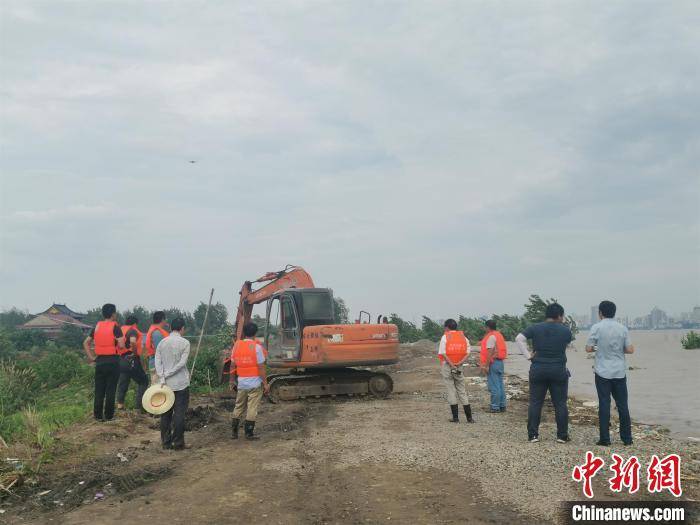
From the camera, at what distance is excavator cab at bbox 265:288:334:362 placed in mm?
13359

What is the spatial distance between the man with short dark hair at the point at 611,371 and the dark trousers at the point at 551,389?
438 mm

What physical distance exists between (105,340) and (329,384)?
536 centimetres

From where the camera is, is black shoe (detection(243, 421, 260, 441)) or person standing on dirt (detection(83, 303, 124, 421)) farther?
person standing on dirt (detection(83, 303, 124, 421))

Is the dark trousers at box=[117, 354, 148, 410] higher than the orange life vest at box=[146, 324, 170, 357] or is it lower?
lower

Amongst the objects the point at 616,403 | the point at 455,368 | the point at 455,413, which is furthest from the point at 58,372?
the point at 616,403

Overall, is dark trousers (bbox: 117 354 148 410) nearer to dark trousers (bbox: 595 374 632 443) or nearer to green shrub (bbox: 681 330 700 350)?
dark trousers (bbox: 595 374 632 443)

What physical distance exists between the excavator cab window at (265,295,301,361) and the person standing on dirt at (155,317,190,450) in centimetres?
471

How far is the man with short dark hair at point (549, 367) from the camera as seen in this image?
8.00 m

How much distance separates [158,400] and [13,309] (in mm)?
96177

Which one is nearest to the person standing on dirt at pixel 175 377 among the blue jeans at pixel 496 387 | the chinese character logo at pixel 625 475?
the chinese character logo at pixel 625 475

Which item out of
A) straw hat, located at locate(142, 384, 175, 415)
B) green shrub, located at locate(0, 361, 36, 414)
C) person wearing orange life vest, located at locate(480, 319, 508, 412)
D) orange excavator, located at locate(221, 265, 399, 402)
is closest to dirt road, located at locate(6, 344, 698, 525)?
straw hat, located at locate(142, 384, 175, 415)

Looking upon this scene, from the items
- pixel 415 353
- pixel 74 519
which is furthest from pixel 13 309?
Result: pixel 74 519

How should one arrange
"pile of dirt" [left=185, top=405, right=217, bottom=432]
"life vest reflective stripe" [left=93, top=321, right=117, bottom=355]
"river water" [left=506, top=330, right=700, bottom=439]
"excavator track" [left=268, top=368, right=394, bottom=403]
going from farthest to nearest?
"excavator track" [left=268, top=368, right=394, bottom=403], "river water" [left=506, top=330, right=700, bottom=439], "pile of dirt" [left=185, top=405, right=217, bottom=432], "life vest reflective stripe" [left=93, top=321, right=117, bottom=355]

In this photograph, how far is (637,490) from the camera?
19.4 ft
